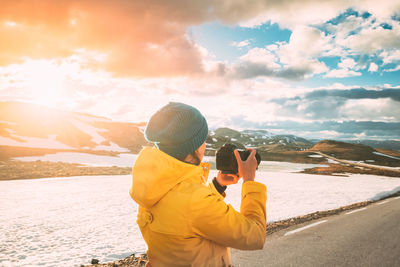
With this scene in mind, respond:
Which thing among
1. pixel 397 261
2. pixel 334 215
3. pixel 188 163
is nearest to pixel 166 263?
pixel 188 163

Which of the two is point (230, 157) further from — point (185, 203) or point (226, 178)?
point (185, 203)

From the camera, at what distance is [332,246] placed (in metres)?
5.23

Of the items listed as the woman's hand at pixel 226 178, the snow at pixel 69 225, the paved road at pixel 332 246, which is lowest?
the snow at pixel 69 225

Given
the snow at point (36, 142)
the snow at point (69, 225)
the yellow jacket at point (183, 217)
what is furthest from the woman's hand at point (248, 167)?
the snow at point (36, 142)

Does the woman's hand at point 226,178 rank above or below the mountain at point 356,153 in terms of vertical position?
above

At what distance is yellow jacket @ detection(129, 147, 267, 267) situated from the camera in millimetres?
1364

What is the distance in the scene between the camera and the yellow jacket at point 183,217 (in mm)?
1364

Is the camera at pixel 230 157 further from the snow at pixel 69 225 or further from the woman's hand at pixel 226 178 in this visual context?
the snow at pixel 69 225

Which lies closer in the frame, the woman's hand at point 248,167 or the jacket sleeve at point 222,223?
the jacket sleeve at point 222,223

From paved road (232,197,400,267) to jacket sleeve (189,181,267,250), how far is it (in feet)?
11.6

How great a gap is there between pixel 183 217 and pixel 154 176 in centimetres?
29

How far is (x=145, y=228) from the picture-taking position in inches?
61.4

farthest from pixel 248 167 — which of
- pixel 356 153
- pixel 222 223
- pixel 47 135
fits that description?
pixel 356 153

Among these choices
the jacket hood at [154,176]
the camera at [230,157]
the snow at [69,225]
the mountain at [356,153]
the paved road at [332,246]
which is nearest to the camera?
the jacket hood at [154,176]
